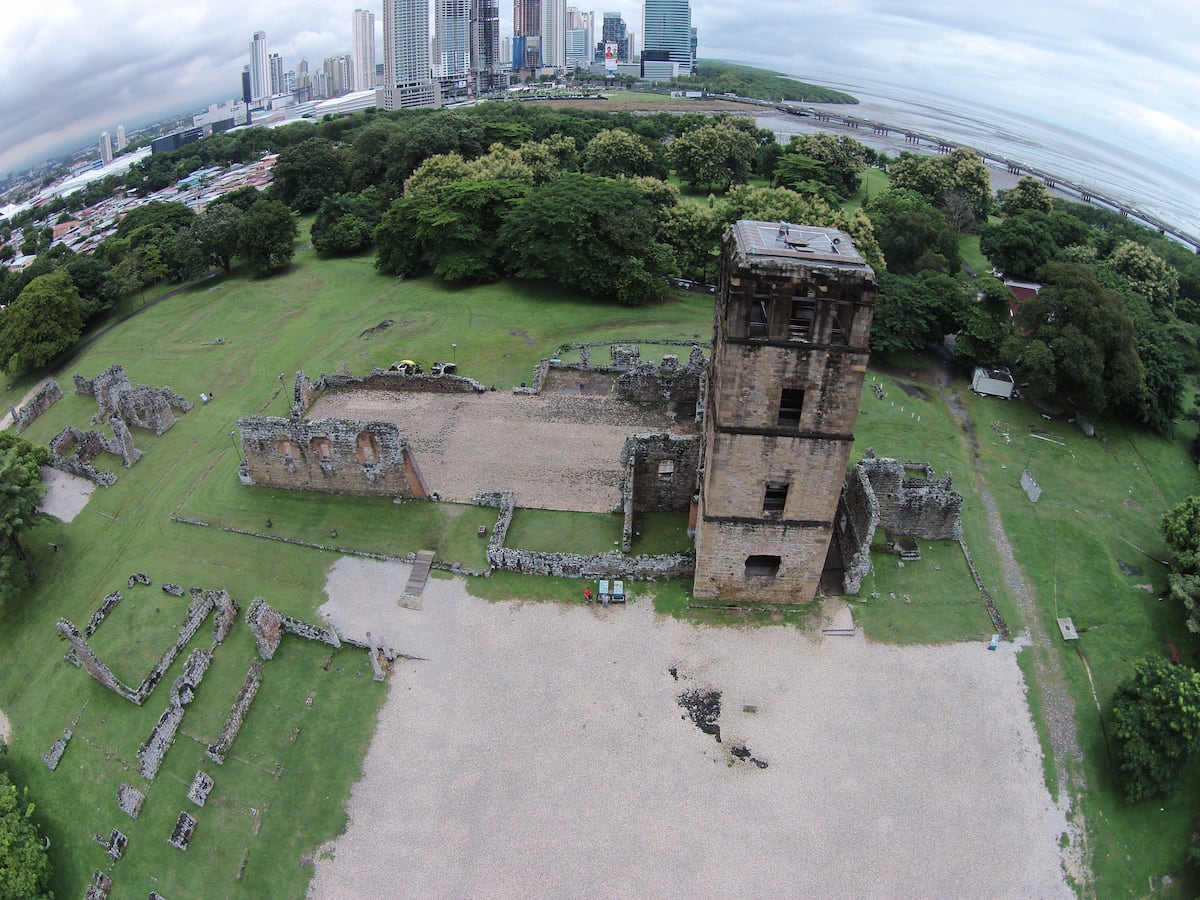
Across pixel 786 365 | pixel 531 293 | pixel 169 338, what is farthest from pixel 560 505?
pixel 169 338

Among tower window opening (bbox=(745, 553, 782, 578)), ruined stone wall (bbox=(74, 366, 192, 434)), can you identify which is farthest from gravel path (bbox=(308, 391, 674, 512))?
ruined stone wall (bbox=(74, 366, 192, 434))

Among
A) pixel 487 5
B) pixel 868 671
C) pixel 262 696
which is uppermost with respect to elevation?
pixel 487 5

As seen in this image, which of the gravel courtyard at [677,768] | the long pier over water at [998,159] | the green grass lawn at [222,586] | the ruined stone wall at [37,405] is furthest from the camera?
the long pier over water at [998,159]

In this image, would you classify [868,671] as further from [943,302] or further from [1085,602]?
[943,302]

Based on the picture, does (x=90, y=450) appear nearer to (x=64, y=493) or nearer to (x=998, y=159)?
(x=64, y=493)

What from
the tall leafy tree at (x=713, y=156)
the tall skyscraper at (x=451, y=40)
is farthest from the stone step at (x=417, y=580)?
the tall skyscraper at (x=451, y=40)

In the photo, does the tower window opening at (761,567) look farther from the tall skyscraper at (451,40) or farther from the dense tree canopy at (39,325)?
the tall skyscraper at (451,40)

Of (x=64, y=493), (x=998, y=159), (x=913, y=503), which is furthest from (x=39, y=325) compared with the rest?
(x=998, y=159)
